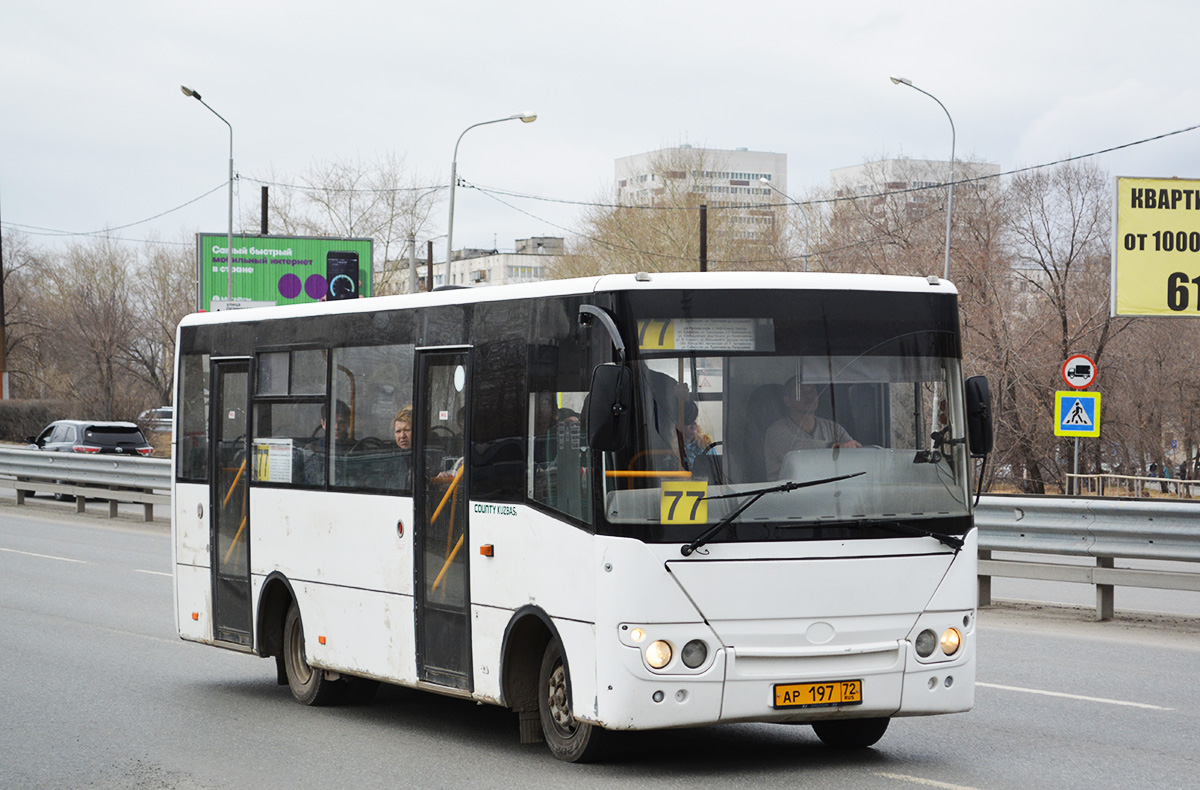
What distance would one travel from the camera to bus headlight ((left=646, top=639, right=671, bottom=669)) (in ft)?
22.2

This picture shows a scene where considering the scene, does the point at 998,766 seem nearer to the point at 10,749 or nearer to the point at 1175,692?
the point at 1175,692

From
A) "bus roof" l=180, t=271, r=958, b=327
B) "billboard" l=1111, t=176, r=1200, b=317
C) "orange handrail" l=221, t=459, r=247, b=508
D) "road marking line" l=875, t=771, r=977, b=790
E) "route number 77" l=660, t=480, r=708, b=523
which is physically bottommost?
"road marking line" l=875, t=771, r=977, b=790

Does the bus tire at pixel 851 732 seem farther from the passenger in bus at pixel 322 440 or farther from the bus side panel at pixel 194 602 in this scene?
the bus side panel at pixel 194 602

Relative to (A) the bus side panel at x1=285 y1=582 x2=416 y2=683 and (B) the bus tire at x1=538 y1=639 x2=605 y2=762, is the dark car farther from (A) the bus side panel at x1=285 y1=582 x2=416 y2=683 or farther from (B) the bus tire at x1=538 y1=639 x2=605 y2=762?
(B) the bus tire at x1=538 y1=639 x2=605 y2=762

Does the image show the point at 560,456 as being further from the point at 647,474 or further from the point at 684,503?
the point at 684,503

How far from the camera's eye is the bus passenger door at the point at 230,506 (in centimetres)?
1030

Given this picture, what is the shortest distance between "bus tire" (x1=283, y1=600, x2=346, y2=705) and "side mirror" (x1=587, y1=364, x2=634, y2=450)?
3825mm

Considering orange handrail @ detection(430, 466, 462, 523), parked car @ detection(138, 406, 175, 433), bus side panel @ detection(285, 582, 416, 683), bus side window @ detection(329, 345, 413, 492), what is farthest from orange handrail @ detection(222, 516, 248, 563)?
parked car @ detection(138, 406, 175, 433)

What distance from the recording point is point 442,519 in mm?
8297

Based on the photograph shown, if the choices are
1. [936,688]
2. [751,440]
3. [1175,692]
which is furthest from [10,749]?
[1175,692]

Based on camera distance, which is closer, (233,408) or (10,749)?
(10,749)

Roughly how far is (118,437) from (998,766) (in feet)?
101

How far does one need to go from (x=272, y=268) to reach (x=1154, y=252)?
3586cm

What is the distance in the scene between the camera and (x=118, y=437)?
115ft
